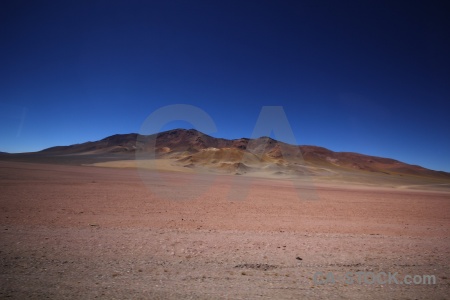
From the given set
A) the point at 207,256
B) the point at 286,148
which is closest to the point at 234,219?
the point at 207,256

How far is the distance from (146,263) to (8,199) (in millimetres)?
11416

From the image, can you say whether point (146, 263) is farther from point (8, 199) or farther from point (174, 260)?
point (8, 199)

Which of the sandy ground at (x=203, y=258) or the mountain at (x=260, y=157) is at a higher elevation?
the mountain at (x=260, y=157)

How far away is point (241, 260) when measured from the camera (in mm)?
5348

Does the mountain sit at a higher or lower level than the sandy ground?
higher

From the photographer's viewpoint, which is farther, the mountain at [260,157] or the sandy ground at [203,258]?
the mountain at [260,157]

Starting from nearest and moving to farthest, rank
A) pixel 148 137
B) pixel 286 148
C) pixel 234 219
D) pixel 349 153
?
pixel 234 219 → pixel 286 148 → pixel 349 153 → pixel 148 137

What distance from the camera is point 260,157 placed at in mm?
98938

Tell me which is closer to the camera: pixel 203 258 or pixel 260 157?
pixel 203 258

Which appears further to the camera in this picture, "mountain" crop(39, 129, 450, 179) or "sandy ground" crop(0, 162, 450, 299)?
"mountain" crop(39, 129, 450, 179)

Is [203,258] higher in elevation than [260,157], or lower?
lower

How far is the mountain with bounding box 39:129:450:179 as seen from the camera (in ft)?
278

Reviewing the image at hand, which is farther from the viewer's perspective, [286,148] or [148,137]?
[148,137]

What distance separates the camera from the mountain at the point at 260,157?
84594 millimetres
